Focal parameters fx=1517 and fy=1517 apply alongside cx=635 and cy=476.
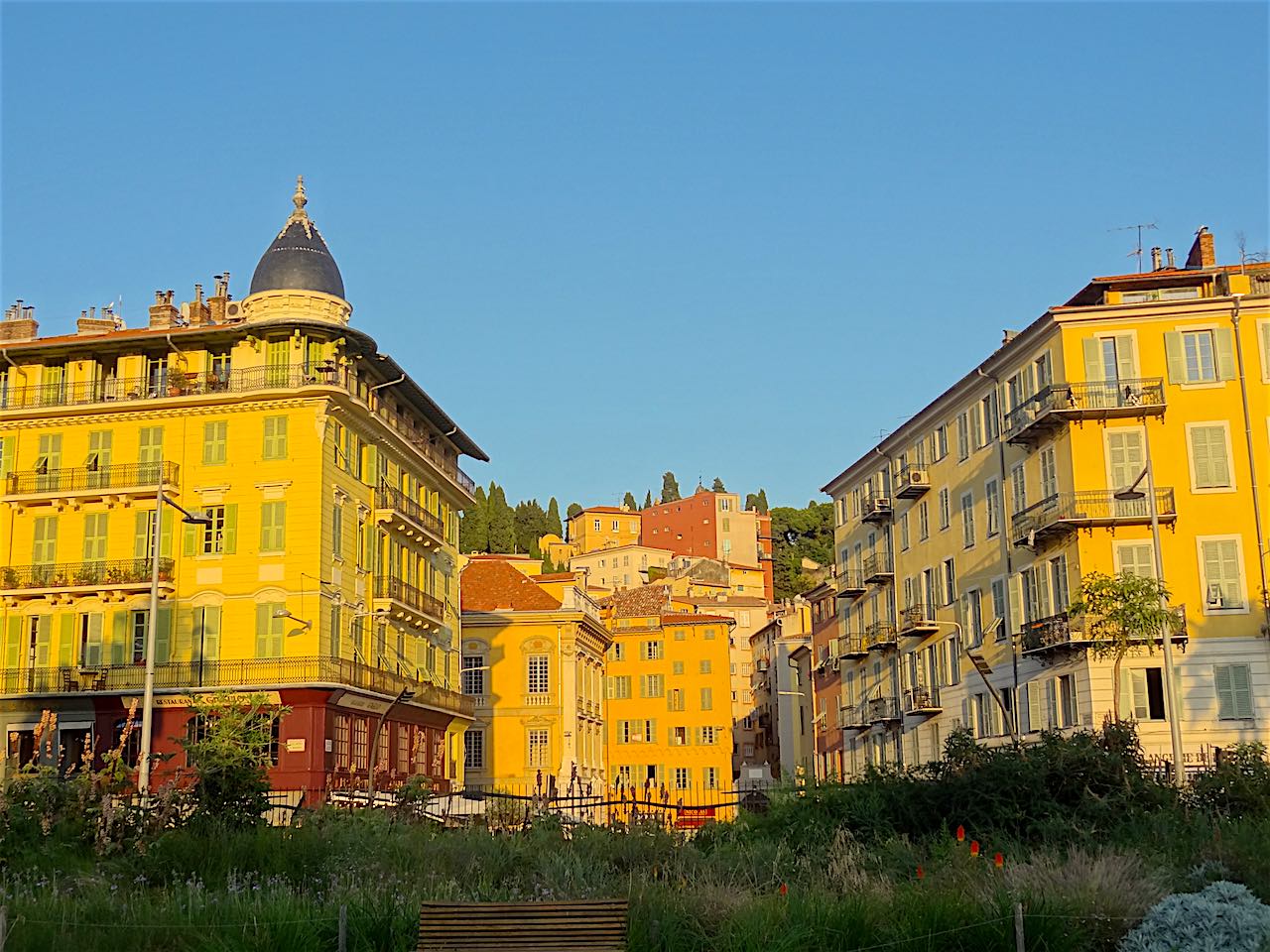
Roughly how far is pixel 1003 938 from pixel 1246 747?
11976 millimetres

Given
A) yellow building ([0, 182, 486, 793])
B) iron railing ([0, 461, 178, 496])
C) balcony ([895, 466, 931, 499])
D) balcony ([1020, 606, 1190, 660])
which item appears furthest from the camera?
balcony ([895, 466, 931, 499])

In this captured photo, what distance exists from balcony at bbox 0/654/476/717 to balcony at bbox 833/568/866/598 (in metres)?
23.7

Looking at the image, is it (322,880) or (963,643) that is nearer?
(322,880)

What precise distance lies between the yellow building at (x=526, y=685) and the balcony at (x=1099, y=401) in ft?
113

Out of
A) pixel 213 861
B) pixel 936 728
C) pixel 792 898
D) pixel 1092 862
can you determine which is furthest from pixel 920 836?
pixel 936 728

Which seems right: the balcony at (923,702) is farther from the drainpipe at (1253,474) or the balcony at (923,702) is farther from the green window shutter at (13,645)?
the green window shutter at (13,645)

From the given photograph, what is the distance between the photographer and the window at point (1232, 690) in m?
43.4

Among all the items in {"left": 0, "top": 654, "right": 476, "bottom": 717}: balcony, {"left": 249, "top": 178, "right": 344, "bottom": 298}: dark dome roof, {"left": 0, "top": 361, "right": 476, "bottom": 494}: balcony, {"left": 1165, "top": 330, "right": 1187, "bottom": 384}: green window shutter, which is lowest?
{"left": 0, "top": 654, "right": 476, "bottom": 717}: balcony

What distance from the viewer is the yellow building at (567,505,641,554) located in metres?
170

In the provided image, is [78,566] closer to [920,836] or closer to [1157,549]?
[1157,549]

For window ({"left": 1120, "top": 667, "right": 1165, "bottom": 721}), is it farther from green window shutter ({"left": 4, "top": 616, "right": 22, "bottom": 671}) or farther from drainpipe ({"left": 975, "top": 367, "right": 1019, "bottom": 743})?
green window shutter ({"left": 4, "top": 616, "right": 22, "bottom": 671})

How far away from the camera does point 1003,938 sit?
15.3m

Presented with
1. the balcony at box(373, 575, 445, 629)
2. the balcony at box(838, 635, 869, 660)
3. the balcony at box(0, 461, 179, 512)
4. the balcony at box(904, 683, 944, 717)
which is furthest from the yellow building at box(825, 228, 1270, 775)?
the balcony at box(0, 461, 179, 512)

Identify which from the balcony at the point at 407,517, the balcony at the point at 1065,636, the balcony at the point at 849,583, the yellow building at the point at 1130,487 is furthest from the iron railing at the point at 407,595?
the balcony at the point at 1065,636
